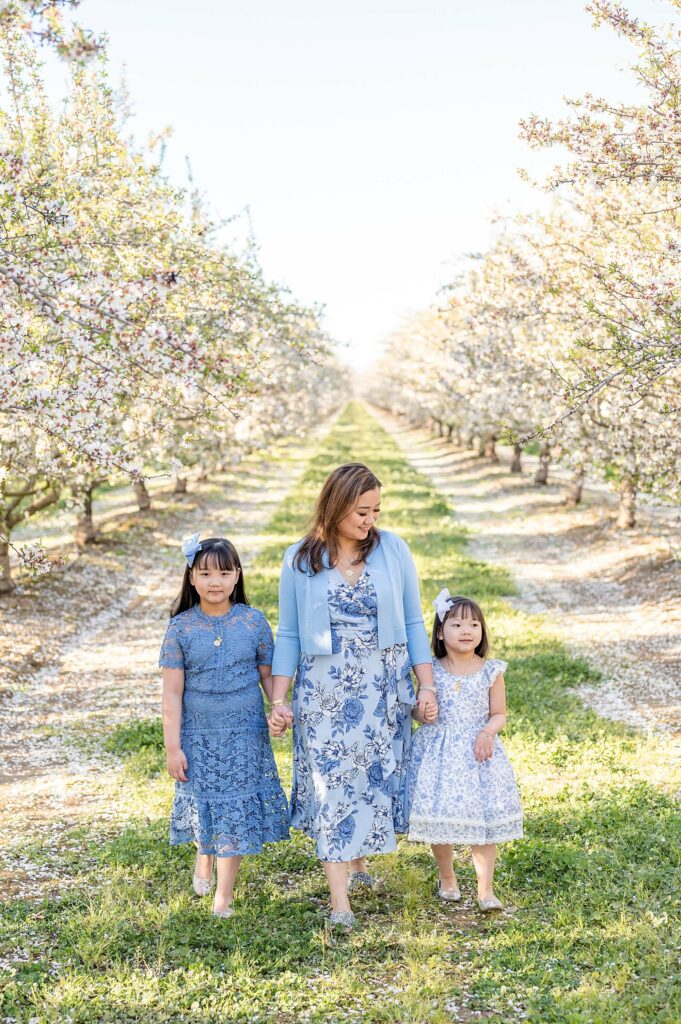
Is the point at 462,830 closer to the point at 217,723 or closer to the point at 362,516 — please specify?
the point at 217,723

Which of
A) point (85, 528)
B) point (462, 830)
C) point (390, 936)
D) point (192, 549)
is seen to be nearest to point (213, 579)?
point (192, 549)

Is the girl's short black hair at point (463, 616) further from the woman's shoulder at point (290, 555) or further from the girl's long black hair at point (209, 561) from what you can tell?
the girl's long black hair at point (209, 561)

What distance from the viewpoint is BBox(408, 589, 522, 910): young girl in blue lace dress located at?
5578 mm

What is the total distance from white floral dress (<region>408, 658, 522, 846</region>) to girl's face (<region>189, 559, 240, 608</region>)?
4.72 feet

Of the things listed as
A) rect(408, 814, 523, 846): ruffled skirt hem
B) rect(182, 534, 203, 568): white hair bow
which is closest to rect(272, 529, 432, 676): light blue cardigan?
rect(182, 534, 203, 568): white hair bow

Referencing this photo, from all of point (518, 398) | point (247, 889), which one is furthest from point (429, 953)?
point (518, 398)

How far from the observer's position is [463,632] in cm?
578

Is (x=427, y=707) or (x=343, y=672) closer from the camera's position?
(x=343, y=672)

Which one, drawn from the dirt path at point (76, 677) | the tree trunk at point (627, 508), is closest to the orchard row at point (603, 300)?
the tree trunk at point (627, 508)

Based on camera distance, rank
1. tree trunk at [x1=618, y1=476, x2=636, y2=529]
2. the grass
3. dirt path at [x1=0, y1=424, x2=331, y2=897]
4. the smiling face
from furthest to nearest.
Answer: tree trunk at [x1=618, y1=476, x2=636, y2=529] → dirt path at [x1=0, y1=424, x2=331, y2=897] → the smiling face → the grass

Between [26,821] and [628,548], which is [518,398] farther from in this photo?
[26,821]

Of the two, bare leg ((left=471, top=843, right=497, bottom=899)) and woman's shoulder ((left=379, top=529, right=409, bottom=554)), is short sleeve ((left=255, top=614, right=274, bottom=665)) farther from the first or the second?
bare leg ((left=471, top=843, right=497, bottom=899))

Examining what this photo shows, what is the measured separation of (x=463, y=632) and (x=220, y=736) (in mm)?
1629

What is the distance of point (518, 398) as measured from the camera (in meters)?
24.4
